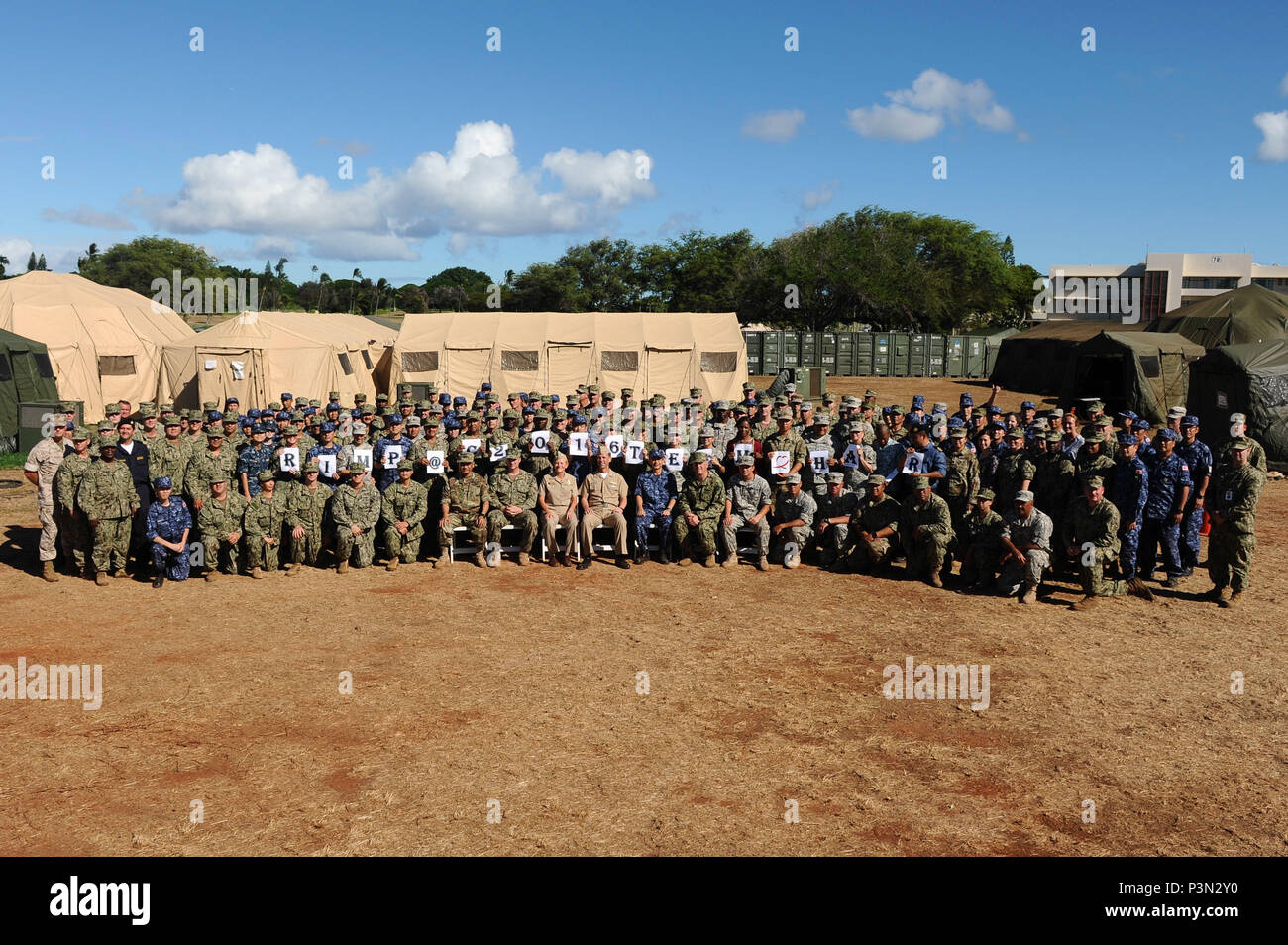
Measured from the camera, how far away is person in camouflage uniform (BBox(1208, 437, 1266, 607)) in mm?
10445

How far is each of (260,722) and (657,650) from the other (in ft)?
11.9

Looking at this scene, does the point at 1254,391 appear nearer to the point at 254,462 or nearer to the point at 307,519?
the point at 307,519

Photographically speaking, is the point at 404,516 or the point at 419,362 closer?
the point at 404,516

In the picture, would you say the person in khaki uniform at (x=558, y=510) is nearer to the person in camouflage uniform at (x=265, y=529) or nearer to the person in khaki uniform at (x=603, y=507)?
the person in khaki uniform at (x=603, y=507)

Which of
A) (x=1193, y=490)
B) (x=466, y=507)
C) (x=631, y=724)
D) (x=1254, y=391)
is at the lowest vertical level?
(x=631, y=724)

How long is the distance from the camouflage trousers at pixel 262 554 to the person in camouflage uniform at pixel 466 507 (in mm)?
2058

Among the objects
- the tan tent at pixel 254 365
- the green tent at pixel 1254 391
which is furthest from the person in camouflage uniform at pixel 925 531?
the tan tent at pixel 254 365

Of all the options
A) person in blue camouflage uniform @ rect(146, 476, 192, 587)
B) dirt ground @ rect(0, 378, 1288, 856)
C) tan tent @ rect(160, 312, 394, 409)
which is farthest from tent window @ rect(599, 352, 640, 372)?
person in blue camouflage uniform @ rect(146, 476, 192, 587)

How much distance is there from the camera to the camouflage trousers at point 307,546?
1212 centimetres

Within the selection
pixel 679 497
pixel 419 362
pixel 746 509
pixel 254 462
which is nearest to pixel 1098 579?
pixel 746 509

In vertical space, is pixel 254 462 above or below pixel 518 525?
above

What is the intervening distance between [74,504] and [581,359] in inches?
766

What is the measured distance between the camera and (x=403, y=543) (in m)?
12.5

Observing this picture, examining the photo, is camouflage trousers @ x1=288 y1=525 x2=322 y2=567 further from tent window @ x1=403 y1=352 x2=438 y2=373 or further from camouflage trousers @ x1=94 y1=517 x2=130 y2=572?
tent window @ x1=403 y1=352 x2=438 y2=373
